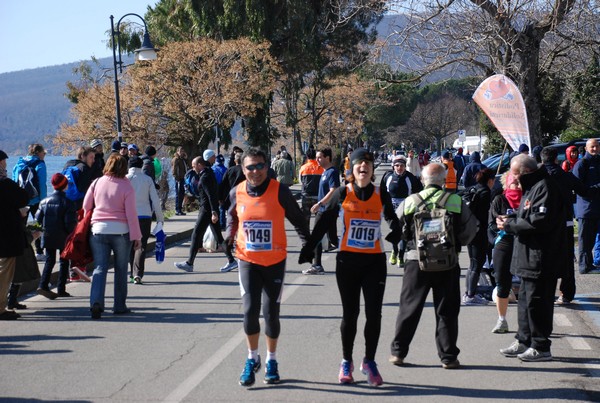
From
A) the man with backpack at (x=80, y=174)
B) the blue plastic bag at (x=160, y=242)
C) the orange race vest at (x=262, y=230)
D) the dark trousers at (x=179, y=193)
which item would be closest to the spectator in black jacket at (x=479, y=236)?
the orange race vest at (x=262, y=230)

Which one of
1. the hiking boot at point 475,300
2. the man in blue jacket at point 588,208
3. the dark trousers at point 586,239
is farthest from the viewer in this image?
the dark trousers at point 586,239

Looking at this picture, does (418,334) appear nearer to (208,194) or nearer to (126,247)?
(126,247)

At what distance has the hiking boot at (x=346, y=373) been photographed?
6543 mm

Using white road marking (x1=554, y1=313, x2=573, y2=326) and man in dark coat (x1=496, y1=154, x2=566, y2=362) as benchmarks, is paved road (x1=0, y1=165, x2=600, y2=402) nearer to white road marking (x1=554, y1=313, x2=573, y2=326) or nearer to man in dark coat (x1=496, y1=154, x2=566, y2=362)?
white road marking (x1=554, y1=313, x2=573, y2=326)

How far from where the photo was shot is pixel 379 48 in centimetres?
2081

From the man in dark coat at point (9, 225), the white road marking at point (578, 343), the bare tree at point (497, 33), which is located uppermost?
the bare tree at point (497, 33)

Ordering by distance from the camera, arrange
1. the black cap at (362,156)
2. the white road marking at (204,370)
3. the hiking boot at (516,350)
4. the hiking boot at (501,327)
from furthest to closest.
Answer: the hiking boot at (501,327) < the hiking boot at (516,350) < the black cap at (362,156) < the white road marking at (204,370)

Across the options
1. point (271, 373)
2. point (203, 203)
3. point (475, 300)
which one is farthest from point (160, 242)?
point (271, 373)

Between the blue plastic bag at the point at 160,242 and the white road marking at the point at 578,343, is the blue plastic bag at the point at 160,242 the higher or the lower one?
the higher one

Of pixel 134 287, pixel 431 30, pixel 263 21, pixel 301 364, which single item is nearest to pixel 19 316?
pixel 134 287

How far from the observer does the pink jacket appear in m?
9.29

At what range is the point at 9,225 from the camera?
A: 9.06 metres

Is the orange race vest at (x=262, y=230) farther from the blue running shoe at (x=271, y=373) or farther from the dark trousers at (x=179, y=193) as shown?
the dark trousers at (x=179, y=193)

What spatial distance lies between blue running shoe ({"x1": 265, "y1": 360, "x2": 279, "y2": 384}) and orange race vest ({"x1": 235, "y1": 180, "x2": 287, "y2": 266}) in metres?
0.77
